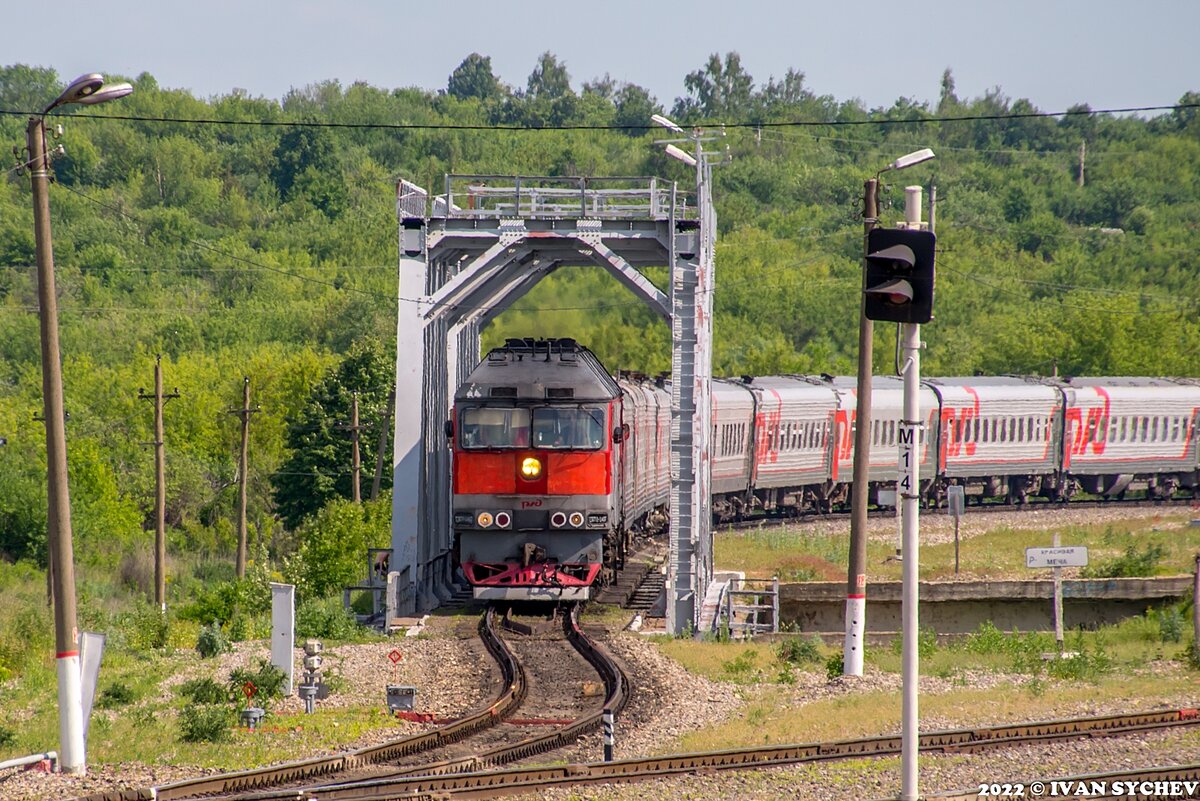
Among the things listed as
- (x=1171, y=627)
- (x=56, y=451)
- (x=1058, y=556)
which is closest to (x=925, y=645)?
(x=1058, y=556)

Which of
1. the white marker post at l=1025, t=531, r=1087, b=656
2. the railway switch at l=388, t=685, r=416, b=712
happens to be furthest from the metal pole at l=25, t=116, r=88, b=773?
the white marker post at l=1025, t=531, r=1087, b=656

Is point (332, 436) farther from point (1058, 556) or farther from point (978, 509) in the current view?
point (1058, 556)

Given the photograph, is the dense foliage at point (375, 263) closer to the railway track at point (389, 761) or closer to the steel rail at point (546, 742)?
the steel rail at point (546, 742)

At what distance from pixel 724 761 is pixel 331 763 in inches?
142

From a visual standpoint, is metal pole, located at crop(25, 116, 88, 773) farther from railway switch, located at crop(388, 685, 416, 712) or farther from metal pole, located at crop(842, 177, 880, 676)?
metal pole, located at crop(842, 177, 880, 676)

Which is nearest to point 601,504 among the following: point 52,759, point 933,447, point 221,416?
point 52,759

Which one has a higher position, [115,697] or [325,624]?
[115,697]

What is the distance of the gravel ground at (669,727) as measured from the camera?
13773mm

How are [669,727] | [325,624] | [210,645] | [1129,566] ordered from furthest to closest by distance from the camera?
[1129,566] < [325,624] < [210,645] < [669,727]

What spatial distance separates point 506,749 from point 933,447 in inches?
1242

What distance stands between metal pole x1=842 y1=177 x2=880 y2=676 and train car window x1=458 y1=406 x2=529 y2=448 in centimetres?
581

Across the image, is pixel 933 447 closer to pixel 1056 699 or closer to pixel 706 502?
pixel 706 502

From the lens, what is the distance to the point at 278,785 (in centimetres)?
1400

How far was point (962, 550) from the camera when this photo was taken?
119 ft
